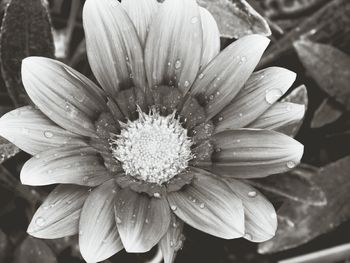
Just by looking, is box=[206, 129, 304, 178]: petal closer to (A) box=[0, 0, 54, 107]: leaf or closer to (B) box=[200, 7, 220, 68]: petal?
(B) box=[200, 7, 220, 68]: petal

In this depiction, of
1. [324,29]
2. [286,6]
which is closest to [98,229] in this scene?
[324,29]

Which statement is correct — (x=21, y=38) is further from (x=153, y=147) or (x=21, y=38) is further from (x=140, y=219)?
(x=140, y=219)

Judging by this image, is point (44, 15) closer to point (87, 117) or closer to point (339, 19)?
point (87, 117)

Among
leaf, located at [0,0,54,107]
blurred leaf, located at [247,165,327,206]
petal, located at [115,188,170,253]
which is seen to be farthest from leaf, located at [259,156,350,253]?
leaf, located at [0,0,54,107]

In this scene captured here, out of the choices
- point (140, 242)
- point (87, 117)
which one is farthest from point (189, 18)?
point (140, 242)

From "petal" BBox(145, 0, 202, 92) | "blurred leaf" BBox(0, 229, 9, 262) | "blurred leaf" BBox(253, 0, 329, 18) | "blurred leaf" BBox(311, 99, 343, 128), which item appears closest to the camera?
"petal" BBox(145, 0, 202, 92)

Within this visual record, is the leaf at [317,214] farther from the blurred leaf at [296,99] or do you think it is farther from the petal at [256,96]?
the petal at [256,96]
